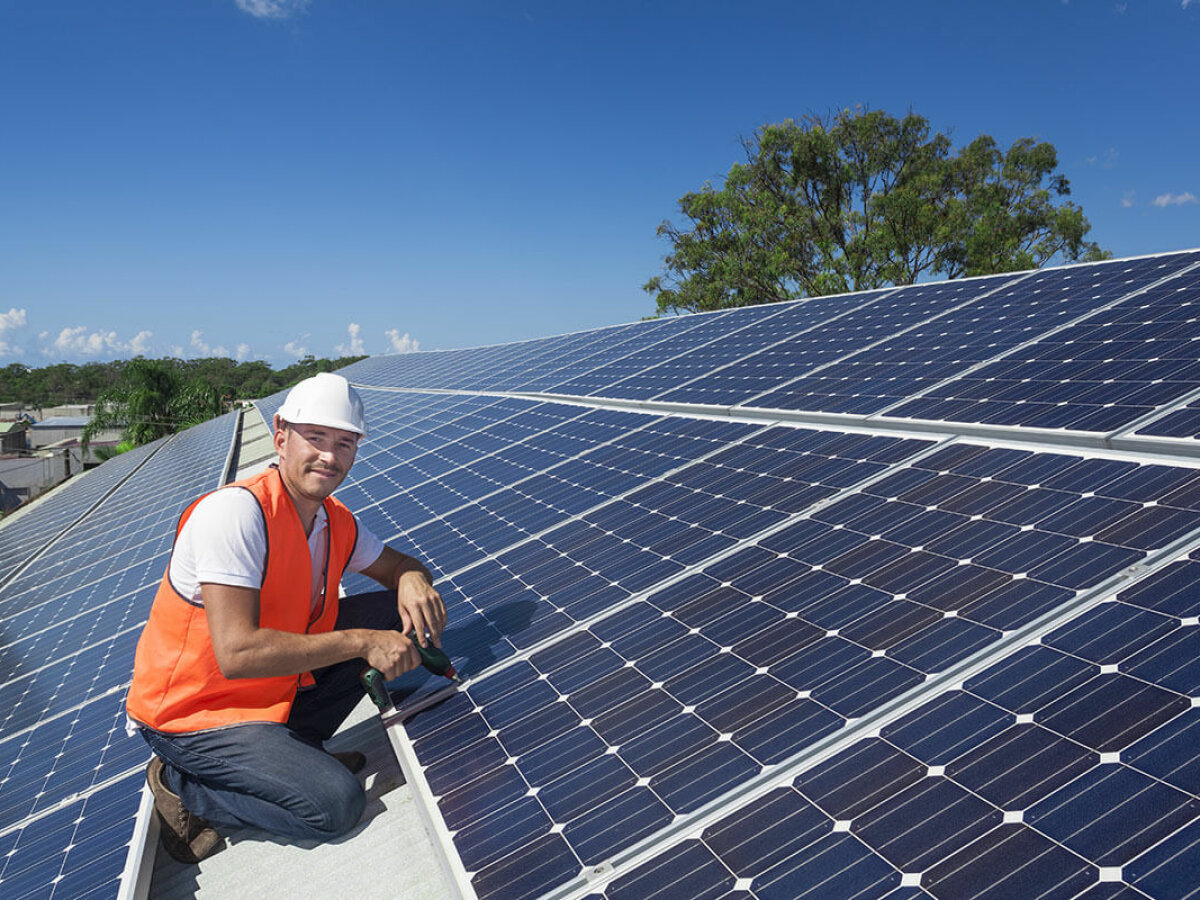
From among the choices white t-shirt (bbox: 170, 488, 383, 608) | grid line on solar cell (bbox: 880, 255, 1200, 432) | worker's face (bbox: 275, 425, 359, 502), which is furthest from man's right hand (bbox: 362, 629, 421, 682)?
grid line on solar cell (bbox: 880, 255, 1200, 432)

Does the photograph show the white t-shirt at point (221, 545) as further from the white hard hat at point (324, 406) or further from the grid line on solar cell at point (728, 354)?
the grid line on solar cell at point (728, 354)

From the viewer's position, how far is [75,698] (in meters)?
7.29

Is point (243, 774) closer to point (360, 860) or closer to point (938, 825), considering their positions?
point (360, 860)

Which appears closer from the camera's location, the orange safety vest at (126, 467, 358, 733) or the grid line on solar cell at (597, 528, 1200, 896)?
the grid line on solar cell at (597, 528, 1200, 896)

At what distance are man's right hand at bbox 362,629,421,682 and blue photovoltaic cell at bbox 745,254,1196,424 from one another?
4.84m

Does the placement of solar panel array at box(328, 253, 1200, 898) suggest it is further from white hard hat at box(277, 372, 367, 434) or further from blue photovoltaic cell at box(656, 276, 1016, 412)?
white hard hat at box(277, 372, 367, 434)

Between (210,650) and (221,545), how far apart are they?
79cm

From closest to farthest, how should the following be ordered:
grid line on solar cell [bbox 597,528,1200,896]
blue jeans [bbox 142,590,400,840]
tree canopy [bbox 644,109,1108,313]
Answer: grid line on solar cell [bbox 597,528,1200,896] < blue jeans [bbox 142,590,400,840] < tree canopy [bbox 644,109,1108,313]

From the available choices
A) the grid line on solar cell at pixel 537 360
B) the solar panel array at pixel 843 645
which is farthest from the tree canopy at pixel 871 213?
the solar panel array at pixel 843 645

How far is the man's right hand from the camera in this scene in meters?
4.74

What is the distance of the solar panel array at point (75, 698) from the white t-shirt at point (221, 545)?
1.65 meters

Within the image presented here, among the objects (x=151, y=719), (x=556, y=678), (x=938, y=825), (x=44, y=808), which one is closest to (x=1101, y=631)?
(x=938, y=825)

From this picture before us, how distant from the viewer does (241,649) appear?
4.38 metres

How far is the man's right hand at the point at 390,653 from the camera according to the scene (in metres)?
4.74
